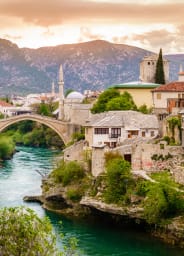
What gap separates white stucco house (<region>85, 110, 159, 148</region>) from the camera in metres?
43.6

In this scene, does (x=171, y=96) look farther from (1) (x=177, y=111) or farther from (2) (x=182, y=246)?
(2) (x=182, y=246)

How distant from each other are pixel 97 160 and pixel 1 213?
18.2m

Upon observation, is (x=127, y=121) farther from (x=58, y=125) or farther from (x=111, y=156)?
(x=58, y=125)

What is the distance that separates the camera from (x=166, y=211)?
35031 millimetres

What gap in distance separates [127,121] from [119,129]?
29.0 inches

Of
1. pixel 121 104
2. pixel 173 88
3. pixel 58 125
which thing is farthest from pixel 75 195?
pixel 58 125

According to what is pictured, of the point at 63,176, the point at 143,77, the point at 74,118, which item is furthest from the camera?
the point at 74,118

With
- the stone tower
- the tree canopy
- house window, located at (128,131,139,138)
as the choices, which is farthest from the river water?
the stone tower

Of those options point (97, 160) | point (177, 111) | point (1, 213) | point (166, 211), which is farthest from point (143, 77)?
point (1, 213)

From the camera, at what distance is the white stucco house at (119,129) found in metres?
43.6

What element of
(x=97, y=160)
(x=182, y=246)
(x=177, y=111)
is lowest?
(x=182, y=246)

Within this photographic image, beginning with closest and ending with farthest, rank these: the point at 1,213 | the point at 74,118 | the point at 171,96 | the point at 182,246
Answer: the point at 1,213, the point at 182,246, the point at 171,96, the point at 74,118

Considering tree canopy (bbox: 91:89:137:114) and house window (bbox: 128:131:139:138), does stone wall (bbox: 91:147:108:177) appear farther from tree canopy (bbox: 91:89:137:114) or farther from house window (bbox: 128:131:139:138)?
tree canopy (bbox: 91:89:137:114)

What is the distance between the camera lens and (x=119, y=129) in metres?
43.8
